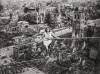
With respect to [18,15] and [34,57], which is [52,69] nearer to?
[34,57]

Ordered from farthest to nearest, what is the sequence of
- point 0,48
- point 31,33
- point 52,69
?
point 52,69 < point 31,33 < point 0,48

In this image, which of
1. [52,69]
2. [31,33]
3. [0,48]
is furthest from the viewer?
[52,69]

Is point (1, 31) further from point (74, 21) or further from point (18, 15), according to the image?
point (74, 21)

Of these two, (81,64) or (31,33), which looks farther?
(81,64)

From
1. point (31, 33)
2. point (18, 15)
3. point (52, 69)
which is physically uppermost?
point (18, 15)

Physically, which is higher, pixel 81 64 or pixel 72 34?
pixel 72 34

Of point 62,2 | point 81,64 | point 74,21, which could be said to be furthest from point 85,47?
point 62,2

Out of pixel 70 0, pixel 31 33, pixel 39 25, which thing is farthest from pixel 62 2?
pixel 31 33
